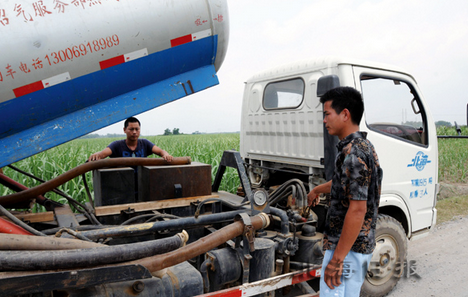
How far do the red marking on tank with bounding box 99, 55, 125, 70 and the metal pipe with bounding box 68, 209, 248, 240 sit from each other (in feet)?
3.78

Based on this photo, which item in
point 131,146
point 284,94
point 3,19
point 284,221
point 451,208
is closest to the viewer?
point 3,19

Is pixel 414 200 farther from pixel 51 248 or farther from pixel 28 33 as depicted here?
pixel 28 33

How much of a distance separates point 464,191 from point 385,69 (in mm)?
8362

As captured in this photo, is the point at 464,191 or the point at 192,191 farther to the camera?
the point at 464,191

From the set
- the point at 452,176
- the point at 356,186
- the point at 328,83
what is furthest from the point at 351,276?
the point at 452,176

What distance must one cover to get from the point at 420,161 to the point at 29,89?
380 centimetres

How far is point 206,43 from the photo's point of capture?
273 cm

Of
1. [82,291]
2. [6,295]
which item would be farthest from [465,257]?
[6,295]

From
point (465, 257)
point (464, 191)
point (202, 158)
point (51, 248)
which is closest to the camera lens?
point (51, 248)

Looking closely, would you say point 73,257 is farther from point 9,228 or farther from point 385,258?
point 385,258

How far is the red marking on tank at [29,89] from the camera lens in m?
2.12

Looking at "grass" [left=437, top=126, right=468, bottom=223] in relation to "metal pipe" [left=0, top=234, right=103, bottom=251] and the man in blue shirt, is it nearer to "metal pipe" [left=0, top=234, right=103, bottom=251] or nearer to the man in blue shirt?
the man in blue shirt

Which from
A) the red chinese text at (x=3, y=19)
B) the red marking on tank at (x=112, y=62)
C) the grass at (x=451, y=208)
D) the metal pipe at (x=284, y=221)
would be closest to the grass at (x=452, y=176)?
the grass at (x=451, y=208)

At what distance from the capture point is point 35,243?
6.13 ft
